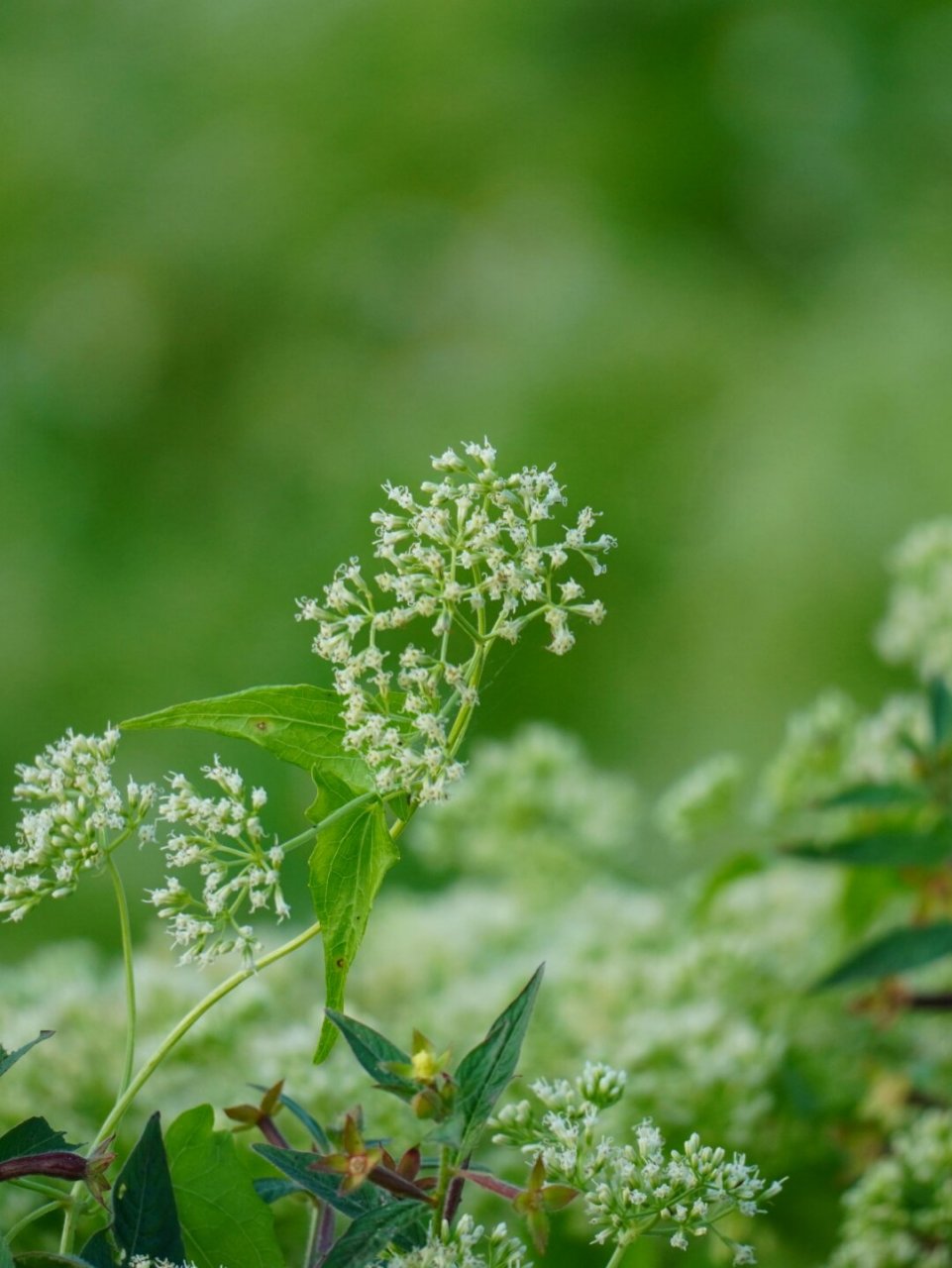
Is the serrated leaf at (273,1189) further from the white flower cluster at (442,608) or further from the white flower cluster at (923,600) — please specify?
the white flower cluster at (923,600)

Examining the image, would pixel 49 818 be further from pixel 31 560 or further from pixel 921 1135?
pixel 31 560

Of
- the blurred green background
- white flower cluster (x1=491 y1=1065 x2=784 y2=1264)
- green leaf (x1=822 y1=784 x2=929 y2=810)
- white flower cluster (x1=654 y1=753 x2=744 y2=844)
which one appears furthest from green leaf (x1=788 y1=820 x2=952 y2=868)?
the blurred green background

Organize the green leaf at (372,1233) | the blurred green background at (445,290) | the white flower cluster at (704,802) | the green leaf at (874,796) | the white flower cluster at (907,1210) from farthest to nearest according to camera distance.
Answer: the blurred green background at (445,290), the white flower cluster at (704,802), the green leaf at (874,796), the white flower cluster at (907,1210), the green leaf at (372,1233)

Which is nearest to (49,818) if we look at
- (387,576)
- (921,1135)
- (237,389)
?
(387,576)

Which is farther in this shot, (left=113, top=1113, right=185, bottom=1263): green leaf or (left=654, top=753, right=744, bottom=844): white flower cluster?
(left=654, top=753, right=744, bottom=844): white flower cluster

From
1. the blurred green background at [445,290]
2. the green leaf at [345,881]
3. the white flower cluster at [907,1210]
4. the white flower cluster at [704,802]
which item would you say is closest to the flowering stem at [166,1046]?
the green leaf at [345,881]

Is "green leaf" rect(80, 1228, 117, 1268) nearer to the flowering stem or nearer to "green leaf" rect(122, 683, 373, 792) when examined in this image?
the flowering stem
